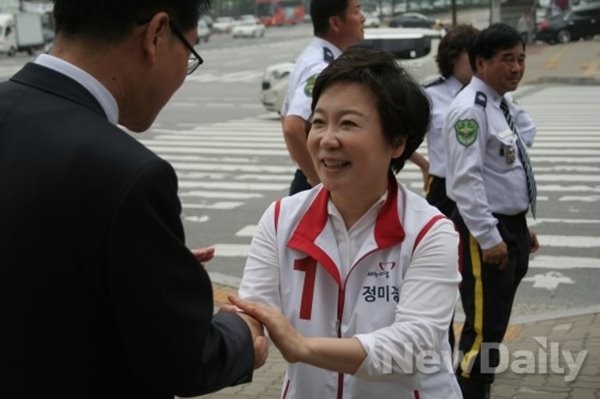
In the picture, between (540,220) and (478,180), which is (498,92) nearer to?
(478,180)

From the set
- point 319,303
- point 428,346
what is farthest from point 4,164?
point 428,346

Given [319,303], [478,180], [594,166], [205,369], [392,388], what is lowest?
[594,166]

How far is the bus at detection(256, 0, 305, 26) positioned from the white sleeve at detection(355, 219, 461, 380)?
280ft

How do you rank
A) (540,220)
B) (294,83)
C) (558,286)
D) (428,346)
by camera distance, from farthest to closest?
1. (540,220)
2. (558,286)
3. (294,83)
4. (428,346)

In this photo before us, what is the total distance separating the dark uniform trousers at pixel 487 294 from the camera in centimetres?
488

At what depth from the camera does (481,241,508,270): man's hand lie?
188 inches

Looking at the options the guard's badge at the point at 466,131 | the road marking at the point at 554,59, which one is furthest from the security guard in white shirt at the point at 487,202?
the road marking at the point at 554,59

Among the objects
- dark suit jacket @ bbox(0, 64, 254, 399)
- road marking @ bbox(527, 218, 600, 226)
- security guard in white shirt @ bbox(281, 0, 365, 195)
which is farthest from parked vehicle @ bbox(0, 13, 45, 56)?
dark suit jacket @ bbox(0, 64, 254, 399)

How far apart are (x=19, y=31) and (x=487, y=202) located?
52.4m

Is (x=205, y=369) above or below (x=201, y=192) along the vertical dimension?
above

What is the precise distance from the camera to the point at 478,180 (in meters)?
4.82

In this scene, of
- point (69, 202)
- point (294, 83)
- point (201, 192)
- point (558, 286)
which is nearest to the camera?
point (69, 202)

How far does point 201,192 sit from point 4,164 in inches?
436

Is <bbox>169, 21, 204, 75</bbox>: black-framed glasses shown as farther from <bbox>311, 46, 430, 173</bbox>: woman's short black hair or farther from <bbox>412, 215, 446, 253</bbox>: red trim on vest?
<bbox>412, 215, 446, 253</bbox>: red trim on vest
